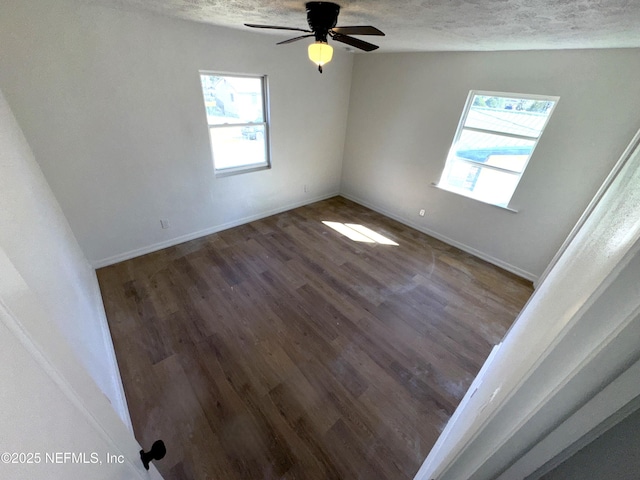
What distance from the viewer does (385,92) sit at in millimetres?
3814

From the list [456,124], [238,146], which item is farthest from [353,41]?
[238,146]

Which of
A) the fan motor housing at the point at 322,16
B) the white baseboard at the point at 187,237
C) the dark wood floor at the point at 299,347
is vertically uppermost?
the fan motor housing at the point at 322,16

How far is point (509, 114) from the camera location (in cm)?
289

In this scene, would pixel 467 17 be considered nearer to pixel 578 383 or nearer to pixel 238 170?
pixel 578 383

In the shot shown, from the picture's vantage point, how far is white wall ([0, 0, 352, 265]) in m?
2.09

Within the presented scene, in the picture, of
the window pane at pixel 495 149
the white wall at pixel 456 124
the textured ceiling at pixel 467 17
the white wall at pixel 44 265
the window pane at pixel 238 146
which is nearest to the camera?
the white wall at pixel 44 265

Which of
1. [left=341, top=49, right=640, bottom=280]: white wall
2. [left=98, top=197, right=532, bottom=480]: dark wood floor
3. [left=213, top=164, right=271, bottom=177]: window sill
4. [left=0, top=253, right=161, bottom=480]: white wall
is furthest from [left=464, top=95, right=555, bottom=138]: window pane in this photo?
[left=0, top=253, right=161, bottom=480]: white wall

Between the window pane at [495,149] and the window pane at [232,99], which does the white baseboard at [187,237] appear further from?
the window pane at [495,149]

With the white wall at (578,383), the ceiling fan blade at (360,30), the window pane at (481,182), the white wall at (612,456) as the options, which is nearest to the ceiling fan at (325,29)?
the ceiling fan blade at (360,30)

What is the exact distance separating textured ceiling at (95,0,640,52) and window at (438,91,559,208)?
629 mm

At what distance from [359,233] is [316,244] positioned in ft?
2.48

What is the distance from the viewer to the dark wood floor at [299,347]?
5.24 feet

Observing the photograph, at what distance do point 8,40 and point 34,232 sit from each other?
6.13ft

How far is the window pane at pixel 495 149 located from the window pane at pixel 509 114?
0.29ft
